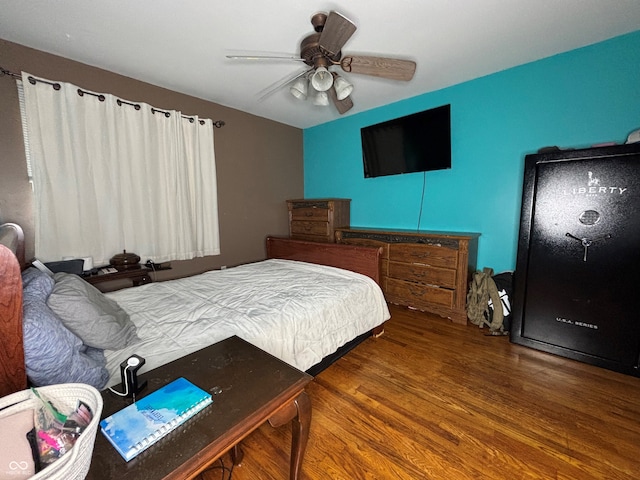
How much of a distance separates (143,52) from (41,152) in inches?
44.2

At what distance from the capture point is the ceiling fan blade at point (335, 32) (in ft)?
4.43


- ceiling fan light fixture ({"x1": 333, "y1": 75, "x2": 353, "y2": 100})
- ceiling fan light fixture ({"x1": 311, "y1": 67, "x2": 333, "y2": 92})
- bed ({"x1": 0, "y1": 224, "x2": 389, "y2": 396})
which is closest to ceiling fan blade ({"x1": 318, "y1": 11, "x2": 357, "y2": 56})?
ceiling fan light fixture ({"x1": 311, "y1": 67, "x2": 333, "y2": 92})

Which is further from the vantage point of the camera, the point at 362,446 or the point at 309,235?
the point at 309,235

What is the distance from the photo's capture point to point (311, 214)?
3674mm

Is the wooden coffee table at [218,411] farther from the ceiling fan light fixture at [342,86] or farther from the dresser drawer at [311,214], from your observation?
the dresser drawer at [311,214]

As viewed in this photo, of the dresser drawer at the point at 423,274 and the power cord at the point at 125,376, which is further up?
the power cord at the point at 125,376

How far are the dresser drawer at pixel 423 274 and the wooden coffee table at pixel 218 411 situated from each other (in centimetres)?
214

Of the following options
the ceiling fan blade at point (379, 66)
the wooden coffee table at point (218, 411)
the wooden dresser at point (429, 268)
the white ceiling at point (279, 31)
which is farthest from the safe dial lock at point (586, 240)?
the wooden coffee table at point (218, 411)

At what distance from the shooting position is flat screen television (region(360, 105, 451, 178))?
109 inches

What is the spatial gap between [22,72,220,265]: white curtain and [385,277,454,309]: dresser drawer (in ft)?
7.29

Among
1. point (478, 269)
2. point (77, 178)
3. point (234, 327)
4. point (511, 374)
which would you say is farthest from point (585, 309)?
point (77, 178)

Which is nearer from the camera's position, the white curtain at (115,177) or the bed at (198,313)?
the bed at (198,313)

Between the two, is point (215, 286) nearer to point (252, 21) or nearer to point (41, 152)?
point (41, 152)

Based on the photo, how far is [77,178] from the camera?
2.23m
